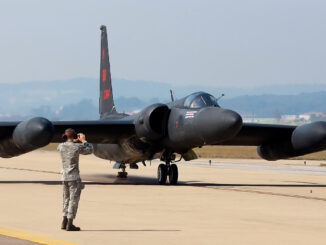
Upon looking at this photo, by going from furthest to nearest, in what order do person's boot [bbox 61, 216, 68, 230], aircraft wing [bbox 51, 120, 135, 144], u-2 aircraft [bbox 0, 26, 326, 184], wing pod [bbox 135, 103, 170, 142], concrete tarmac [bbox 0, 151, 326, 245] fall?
aircraft wing [bbox 51, 120, 135, 144], wing pod [bbox 135, 103, 170, 142], u-2 aircraft [bbox 0, 26, 326, 184], person's boot [bbox 61, 216, 68, 230], concrete tarmac [bbox 0, 151, 326, 245]

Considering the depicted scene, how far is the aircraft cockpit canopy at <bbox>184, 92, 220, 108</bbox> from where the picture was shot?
2383cm

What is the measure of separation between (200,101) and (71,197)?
12.2 meters

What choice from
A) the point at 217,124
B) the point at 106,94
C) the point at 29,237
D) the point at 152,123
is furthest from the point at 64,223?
the point at 106,94

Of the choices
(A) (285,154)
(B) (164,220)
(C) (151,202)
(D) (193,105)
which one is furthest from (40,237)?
(A) (285,154)

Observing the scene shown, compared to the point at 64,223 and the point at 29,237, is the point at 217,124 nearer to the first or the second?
the point at 64,223

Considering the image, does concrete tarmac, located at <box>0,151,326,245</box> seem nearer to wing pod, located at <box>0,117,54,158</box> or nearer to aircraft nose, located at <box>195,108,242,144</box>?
wing pod, located at <box>0,117,54,158</box>

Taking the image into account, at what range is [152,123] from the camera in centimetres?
2483

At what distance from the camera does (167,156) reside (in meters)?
25.8

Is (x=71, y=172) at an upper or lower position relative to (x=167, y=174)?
lower

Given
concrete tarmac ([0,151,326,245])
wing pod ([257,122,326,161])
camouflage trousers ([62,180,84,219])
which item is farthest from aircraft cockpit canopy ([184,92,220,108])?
camouflage trousers ([62,180,84,219])

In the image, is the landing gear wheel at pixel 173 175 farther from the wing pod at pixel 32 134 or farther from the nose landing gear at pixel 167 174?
the wing pod at pixel 32 134

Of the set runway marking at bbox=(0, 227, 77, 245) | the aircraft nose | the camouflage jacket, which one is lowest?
runway marking at bbox=(0, 227, 77, 245)

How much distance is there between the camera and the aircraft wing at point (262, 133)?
27087mm

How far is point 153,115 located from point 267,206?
8.38 metres
